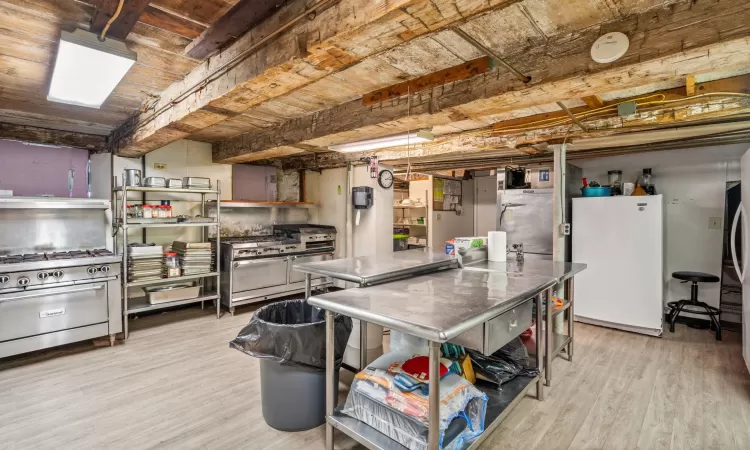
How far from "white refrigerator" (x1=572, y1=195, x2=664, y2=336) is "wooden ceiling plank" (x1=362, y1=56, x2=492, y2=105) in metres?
2.79

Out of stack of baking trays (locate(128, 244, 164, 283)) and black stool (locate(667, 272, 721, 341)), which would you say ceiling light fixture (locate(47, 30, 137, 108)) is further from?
black stool (locate(667, 272, 721, 341))

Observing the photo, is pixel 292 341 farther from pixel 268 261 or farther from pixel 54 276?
pixel 268 261

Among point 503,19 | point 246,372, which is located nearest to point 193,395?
point 246,372

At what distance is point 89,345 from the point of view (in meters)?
3.46

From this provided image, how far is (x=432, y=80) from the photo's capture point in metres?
2.45

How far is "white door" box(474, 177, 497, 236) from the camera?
7.08 meters

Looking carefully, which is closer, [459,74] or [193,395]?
[459,74]

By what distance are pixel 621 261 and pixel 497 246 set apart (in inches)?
73.0

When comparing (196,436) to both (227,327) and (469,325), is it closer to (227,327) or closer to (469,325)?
(469,325)

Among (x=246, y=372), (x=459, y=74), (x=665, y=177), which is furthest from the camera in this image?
(x=665, y=177)

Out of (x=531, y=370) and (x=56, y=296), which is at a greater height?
(x=56, y=296)

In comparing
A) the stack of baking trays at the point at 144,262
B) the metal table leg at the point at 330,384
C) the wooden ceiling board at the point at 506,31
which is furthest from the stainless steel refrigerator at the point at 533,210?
the stack of baking trays at the point at 144,262

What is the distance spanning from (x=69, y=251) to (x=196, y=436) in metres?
2.85

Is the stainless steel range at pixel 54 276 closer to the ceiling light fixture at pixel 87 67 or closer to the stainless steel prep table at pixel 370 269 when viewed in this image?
the ceiling light fixture at pixel 87 67
